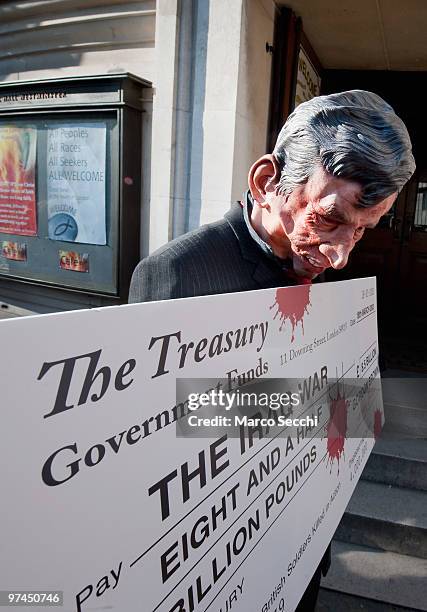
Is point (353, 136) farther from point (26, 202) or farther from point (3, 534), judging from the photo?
point (26, 202)

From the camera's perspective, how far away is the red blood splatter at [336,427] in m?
1.27

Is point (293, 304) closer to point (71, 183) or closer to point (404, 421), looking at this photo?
point (404, 421)

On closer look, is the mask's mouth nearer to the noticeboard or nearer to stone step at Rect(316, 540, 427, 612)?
stone step at Rect(316, 540, 427, 612)

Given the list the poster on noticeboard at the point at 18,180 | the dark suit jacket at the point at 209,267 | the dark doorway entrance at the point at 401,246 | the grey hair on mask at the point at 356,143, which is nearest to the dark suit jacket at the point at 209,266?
the dark suit jacket at the point at 209,267

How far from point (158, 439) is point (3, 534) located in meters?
0.24

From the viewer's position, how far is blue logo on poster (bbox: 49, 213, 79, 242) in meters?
3.87

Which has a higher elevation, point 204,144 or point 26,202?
point 204,144

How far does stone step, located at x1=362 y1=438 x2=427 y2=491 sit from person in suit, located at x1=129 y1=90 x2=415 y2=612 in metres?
2.19

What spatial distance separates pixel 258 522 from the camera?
0.93m

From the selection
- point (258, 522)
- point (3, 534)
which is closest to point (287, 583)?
point (258, 522)

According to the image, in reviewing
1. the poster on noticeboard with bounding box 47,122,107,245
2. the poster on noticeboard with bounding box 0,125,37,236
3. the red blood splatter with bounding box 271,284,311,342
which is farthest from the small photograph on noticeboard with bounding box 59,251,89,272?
the red blood splatter with bounding box 271,284,311,342

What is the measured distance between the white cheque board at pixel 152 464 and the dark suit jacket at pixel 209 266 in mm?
130

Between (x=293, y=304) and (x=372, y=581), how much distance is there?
7.03ft

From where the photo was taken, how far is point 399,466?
288 cm
